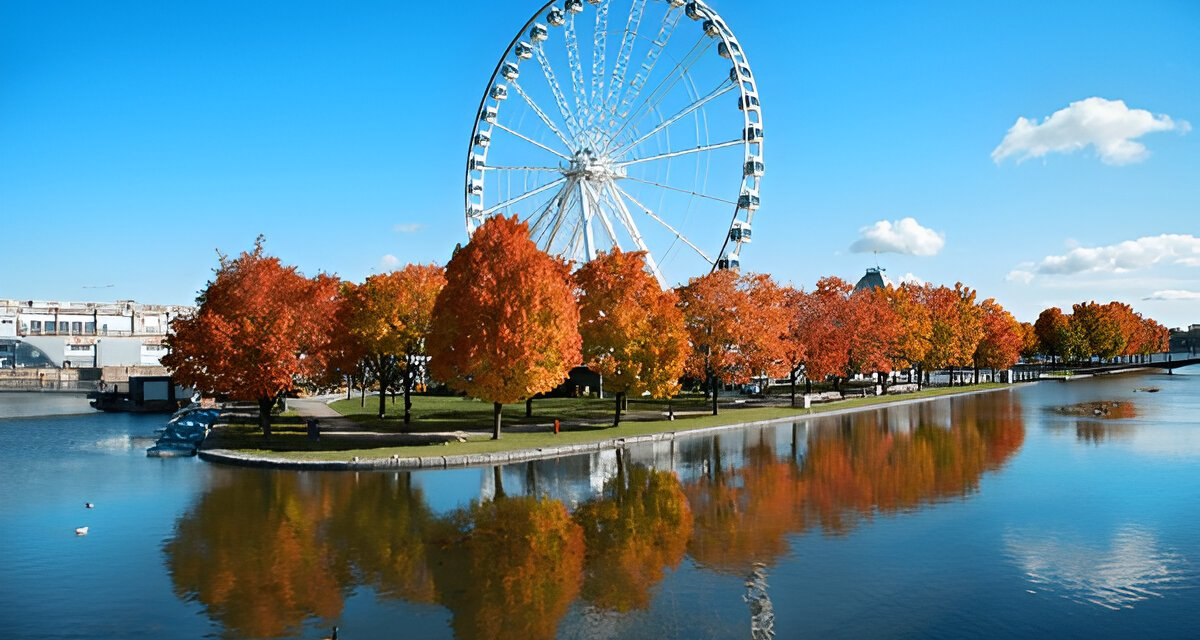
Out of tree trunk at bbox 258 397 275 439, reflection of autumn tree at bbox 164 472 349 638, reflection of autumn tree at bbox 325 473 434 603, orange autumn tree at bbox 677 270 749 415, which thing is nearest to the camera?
reflection of autumn tree at bbox 164 472 349 638

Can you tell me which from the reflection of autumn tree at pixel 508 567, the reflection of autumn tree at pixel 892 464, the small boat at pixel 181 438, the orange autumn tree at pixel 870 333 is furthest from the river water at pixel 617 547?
the orange autumn tree at pixel 870 333

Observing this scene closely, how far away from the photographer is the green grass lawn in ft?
123

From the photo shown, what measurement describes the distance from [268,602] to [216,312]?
28.5 meters

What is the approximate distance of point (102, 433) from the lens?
55.9 meters

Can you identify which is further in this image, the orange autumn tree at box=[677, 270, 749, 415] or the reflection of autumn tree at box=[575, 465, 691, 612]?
the orange autumn tree at box=[677, 270, 749, 415]

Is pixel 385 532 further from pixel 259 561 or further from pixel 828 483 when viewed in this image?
pixel 828 483

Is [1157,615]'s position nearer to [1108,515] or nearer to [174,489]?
[1108,515]

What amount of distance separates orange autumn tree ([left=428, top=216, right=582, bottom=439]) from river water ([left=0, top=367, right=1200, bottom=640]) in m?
4.83

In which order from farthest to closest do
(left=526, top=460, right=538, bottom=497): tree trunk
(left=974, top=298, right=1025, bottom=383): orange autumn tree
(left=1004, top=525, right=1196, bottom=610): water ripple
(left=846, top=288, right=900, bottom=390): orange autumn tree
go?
1. (left=974, top=298, right=1025, bottom=383): orange autumn tree
2. (left=846, top=288, right=900, bottom=390): orange autumn tree
3. (left=526, top=460, right=538, bottom=497): tree trunk
4. (left=1004, top=525, right=1196, bottom=610): water ripple

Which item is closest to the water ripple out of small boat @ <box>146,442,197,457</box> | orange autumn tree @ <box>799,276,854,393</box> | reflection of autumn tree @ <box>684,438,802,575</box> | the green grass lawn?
reflection of autumn tree @ <box>684,438,802,575</box>

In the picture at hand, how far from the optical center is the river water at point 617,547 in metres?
15.3

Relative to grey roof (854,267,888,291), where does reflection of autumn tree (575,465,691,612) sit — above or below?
below

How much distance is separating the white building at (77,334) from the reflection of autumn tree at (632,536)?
445 ft

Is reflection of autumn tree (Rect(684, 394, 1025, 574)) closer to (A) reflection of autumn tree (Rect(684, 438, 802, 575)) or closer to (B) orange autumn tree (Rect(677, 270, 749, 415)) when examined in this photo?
(A) reflection of autumn tree (Rect(684, 438, 802, 575))
